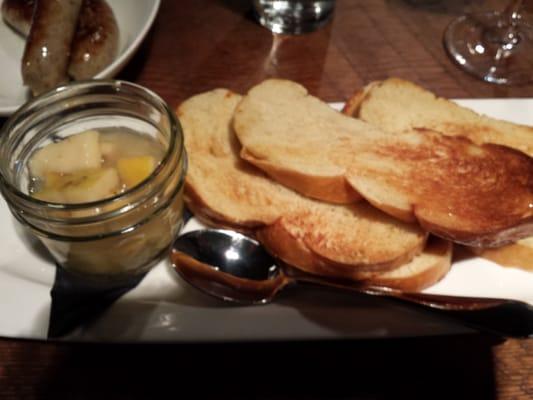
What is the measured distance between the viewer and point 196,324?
871 mm

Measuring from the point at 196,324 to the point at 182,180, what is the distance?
0.26m

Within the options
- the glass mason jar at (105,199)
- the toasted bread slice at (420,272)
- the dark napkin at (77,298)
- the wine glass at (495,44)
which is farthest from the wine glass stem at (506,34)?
the dark napkin at (77,298)

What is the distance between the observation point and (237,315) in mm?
878

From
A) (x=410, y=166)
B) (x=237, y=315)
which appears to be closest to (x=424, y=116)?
(x=410, y=166)

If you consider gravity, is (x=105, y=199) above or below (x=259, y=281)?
above

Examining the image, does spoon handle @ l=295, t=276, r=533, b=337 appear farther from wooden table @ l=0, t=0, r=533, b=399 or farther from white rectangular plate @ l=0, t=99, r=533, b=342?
wooden table @ l=0, t=0, r=533, b=399

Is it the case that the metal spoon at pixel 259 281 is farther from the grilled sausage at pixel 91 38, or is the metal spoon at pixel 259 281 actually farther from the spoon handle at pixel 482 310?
the grilled sausage at pixel 91 38

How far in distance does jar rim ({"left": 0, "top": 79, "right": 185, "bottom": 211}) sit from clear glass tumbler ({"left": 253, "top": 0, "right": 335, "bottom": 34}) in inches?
31.5

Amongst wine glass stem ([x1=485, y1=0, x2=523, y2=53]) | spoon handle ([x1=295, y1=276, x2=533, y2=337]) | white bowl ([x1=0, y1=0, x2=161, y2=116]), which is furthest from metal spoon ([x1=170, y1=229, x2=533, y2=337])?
wine glass stem ([x1=485, y1=0, x2=523, y2=53])

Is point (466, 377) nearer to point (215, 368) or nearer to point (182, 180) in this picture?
point (215, 368)

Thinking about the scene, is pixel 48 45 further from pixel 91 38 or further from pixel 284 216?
pixel 284 216

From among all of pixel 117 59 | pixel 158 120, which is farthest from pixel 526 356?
pixel 117 59

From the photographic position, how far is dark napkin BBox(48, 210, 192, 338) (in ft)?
2.82

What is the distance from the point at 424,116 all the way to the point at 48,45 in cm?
91
